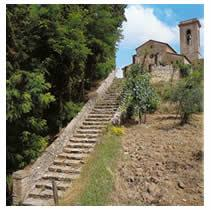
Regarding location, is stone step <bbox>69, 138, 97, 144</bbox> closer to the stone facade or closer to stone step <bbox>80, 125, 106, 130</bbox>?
stone step <bbox>80, 125, 106, 130</bbox>

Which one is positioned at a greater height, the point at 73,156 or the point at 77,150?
the point at 77,150

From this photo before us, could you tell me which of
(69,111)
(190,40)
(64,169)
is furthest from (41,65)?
(190,40)

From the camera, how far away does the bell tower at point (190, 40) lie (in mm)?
45312

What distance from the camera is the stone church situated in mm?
24308

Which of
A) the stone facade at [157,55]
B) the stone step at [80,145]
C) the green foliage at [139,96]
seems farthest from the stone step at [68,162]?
the stone facade at [157,55]

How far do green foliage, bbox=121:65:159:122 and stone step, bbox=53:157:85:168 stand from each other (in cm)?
420

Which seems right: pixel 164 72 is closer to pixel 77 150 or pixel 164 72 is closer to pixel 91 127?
pixel 91 127

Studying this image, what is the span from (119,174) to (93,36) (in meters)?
7.36

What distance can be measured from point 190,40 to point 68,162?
37.7 m

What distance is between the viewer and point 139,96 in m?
14.8

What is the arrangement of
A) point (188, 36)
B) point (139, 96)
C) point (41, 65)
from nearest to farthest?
1. point (41, 65)
2. point (139, 96)
3. point (188, 36)

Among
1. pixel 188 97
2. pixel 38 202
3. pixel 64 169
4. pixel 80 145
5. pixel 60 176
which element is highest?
pixel 188 97

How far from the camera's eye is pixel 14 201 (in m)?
10.1

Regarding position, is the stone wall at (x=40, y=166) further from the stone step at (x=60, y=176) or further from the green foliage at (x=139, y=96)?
the green foliage at (x=139, y=96)
